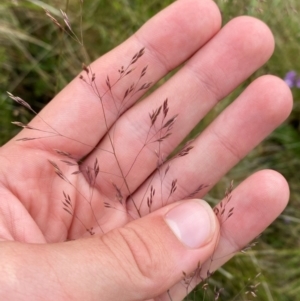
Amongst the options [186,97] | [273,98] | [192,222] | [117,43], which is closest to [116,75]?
[186,97]

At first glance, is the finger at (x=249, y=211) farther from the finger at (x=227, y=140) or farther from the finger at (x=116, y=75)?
the finger at (x=116, y=75)

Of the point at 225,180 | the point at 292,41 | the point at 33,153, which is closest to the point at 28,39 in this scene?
the point at 33,153

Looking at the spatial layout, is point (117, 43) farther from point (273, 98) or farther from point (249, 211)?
point (249, 211)

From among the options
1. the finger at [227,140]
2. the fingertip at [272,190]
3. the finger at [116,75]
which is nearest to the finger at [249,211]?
the fingertip at [272,190]

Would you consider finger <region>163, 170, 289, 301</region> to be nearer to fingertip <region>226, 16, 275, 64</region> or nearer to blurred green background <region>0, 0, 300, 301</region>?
blurred green background <region>0, 0, 300, 301</region>

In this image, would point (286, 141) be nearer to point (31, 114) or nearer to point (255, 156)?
point (255, 156)

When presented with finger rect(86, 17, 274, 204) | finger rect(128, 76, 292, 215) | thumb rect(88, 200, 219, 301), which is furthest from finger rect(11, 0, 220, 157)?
thumb rect(88, 200, 219, 301)

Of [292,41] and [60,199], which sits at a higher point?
[292,41]
